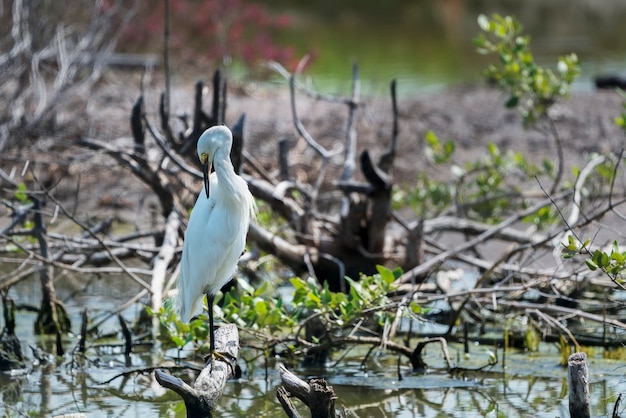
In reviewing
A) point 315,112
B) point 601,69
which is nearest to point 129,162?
point 315,112

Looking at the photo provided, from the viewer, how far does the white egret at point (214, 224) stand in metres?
5.18

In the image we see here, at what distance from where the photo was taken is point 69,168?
1064 centimetres

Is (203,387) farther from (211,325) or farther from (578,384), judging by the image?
(578,384)

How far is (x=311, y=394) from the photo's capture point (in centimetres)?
438

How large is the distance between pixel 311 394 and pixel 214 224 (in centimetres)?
127

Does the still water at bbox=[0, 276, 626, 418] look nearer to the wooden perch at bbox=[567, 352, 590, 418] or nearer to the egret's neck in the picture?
the wooden perch at bbox=[567, 352, 590, 418]

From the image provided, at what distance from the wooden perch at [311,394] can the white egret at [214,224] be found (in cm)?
85

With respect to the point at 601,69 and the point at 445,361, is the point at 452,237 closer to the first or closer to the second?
the point at 445,361

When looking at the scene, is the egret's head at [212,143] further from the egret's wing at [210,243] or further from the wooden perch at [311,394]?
the wooden perch at [311,394]

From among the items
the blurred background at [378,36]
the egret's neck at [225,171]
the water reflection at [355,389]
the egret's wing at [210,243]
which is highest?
the blurred background at [378,36]

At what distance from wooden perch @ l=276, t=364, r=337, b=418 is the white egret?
848 mm

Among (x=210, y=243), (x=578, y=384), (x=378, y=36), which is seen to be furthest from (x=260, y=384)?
(x=378, y=36)

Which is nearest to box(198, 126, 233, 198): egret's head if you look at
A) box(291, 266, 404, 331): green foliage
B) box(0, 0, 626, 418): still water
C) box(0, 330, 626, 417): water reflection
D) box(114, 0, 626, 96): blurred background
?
box(291, 266, 404, 331): green foliage

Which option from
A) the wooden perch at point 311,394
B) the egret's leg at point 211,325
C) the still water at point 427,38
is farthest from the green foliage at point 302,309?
the still water at point 427,38
